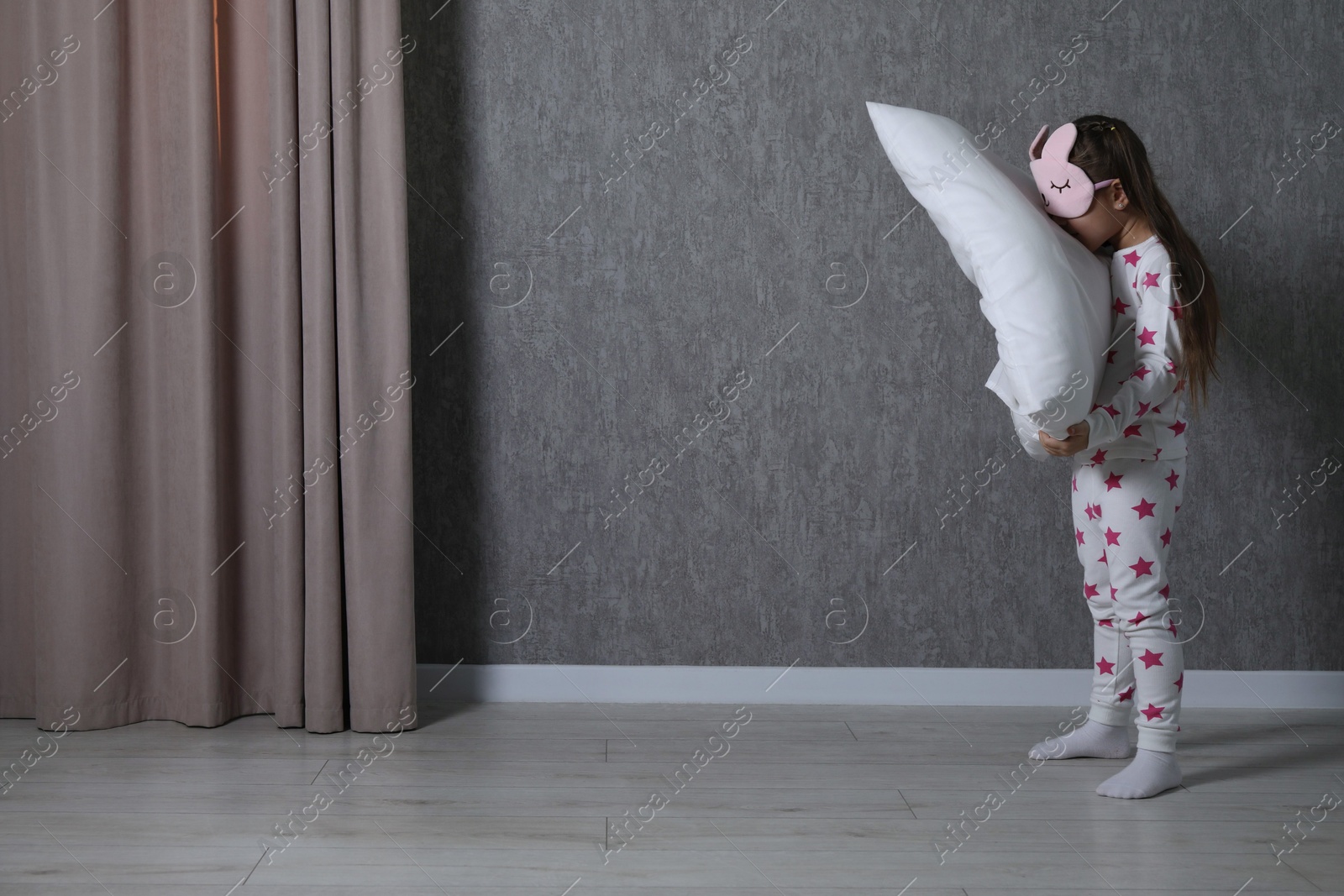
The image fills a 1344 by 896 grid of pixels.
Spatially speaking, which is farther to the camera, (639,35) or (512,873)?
(639,35)

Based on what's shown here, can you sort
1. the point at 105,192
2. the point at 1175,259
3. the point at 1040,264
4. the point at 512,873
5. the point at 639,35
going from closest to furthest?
the point at 512,873, the point at 1040,264, the point at 1175,259, the point at 105,192, the point at 639,35

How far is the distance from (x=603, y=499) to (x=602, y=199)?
24.1 inches

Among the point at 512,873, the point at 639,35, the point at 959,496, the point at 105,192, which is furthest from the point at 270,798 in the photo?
the point at 639,35

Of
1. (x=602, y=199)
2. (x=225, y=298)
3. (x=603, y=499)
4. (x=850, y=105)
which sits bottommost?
(x=603, y=499)

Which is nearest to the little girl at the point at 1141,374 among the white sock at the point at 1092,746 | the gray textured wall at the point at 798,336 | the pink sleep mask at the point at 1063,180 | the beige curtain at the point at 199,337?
the pink sleep mask at the point at 1063,180

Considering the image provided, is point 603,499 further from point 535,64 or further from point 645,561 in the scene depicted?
point 535,64

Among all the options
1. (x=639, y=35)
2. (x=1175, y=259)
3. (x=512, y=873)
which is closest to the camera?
(x=512, y=873)

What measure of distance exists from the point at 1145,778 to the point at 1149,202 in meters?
0.89

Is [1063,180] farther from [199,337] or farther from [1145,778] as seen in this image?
[199,337]

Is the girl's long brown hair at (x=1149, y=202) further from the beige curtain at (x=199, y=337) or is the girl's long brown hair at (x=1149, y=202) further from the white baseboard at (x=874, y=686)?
the beige curtain at (x=199, y=337)

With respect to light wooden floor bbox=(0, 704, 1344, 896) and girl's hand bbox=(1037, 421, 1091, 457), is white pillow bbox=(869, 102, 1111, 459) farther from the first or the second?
light wooden floor bbox=(0, 704, 1344, 896)

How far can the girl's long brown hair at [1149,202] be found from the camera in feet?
4.96

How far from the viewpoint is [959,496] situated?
2.03 meters

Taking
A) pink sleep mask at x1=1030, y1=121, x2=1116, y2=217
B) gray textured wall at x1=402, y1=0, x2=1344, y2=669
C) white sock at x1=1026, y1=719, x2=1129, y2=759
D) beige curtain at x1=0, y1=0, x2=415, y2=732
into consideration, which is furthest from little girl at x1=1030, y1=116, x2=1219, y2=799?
beige curtain at x1=0, y1=0, x2=415, y2=732
